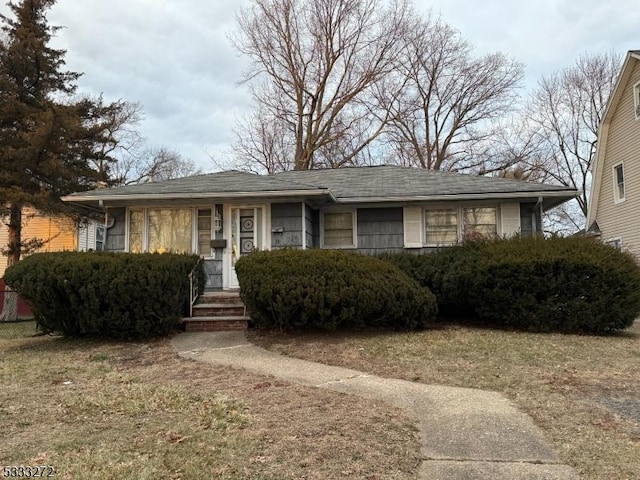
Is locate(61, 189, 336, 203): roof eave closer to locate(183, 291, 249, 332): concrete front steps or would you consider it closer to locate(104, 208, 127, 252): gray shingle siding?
locate(104, 208, 127, 252): gray shingle siding

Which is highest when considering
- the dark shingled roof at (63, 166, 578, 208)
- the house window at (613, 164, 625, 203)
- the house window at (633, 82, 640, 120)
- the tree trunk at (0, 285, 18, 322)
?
the house window at (633, 82, 640, 120)

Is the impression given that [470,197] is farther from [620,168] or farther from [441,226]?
[620,168]

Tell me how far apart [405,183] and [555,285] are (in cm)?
515

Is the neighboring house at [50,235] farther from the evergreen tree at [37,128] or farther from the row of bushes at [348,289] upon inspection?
the row of bushes at [348,289]

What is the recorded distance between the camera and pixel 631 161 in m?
17.0

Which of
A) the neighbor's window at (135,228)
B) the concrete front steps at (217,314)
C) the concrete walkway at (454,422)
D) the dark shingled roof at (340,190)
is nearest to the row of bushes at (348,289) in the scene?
the concrete front steps at (217,314)

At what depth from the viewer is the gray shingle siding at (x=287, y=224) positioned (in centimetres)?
1165

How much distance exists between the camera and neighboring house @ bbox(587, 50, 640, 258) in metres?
16.6

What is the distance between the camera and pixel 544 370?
6.50m

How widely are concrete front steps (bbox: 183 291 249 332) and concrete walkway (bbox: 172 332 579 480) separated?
7.17 feet

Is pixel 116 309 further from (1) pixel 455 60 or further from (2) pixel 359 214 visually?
(1) pixel 455 60

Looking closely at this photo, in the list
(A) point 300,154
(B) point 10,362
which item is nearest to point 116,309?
(B) point 10,362

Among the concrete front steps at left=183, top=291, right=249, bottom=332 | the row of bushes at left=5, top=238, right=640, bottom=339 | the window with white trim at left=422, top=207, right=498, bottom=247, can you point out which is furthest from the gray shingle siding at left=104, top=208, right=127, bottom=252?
the window with white trim at left=422, top=207, right=498, bottom=247

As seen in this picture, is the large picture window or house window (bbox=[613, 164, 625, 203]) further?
house window (bbox=[613, 164, 625, 203])
